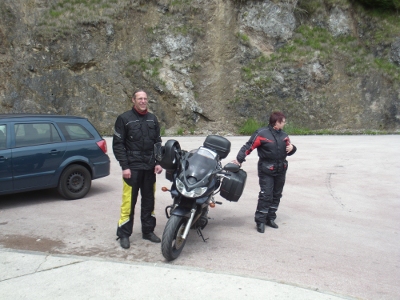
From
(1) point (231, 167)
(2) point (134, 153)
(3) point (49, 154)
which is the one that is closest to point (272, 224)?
(1) point (231, 167)

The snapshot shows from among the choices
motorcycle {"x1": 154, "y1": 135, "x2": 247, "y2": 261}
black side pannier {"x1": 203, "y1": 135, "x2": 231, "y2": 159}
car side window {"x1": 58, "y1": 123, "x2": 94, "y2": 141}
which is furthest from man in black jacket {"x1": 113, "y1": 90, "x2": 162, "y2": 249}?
car side window {"x1": 58, "y1": 123, "x2": 94, "y2": 141}

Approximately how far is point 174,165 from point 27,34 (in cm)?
2025

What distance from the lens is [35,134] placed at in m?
7.74

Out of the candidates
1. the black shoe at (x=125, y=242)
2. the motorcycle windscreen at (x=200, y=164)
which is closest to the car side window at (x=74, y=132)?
the black shoe at (x=125, y=242)

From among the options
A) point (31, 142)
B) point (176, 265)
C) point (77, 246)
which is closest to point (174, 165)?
point (176, 265)

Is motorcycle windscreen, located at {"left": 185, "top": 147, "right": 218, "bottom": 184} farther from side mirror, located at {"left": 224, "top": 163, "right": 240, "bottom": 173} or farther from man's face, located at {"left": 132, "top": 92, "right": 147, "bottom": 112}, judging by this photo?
man's face, located at {"left": 132, "top": 92, "right": 147, "bottom": 112}

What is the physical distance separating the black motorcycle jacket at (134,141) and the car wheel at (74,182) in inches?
117

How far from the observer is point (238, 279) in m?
4.39

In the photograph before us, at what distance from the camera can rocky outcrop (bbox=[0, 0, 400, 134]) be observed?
74.4 feet

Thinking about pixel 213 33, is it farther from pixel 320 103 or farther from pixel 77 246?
pixel 77 246

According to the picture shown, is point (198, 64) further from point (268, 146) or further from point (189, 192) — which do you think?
point (189, 192)

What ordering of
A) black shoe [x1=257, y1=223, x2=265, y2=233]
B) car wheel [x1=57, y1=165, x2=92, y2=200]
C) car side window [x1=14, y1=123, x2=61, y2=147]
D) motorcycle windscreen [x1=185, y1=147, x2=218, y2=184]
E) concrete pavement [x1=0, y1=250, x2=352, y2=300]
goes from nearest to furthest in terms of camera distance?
concrete pavement [x1=0, y1=250, x2=352, y2=300], motorcycle windscreen [x1=185, y1=147, x2=218, y2=184], black shoe [x1=257, y1=223, x2=265, y2=233], car side window [x1=14, y1=123, x2=61, y2=147], car wheel [x1=57, y1=165, x2=92, y2=200]

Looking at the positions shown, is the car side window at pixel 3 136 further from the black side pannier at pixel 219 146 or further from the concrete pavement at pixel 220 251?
the black side pannier at pixel 219 146

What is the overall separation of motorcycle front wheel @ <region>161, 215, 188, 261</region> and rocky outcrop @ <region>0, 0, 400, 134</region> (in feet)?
59.8
